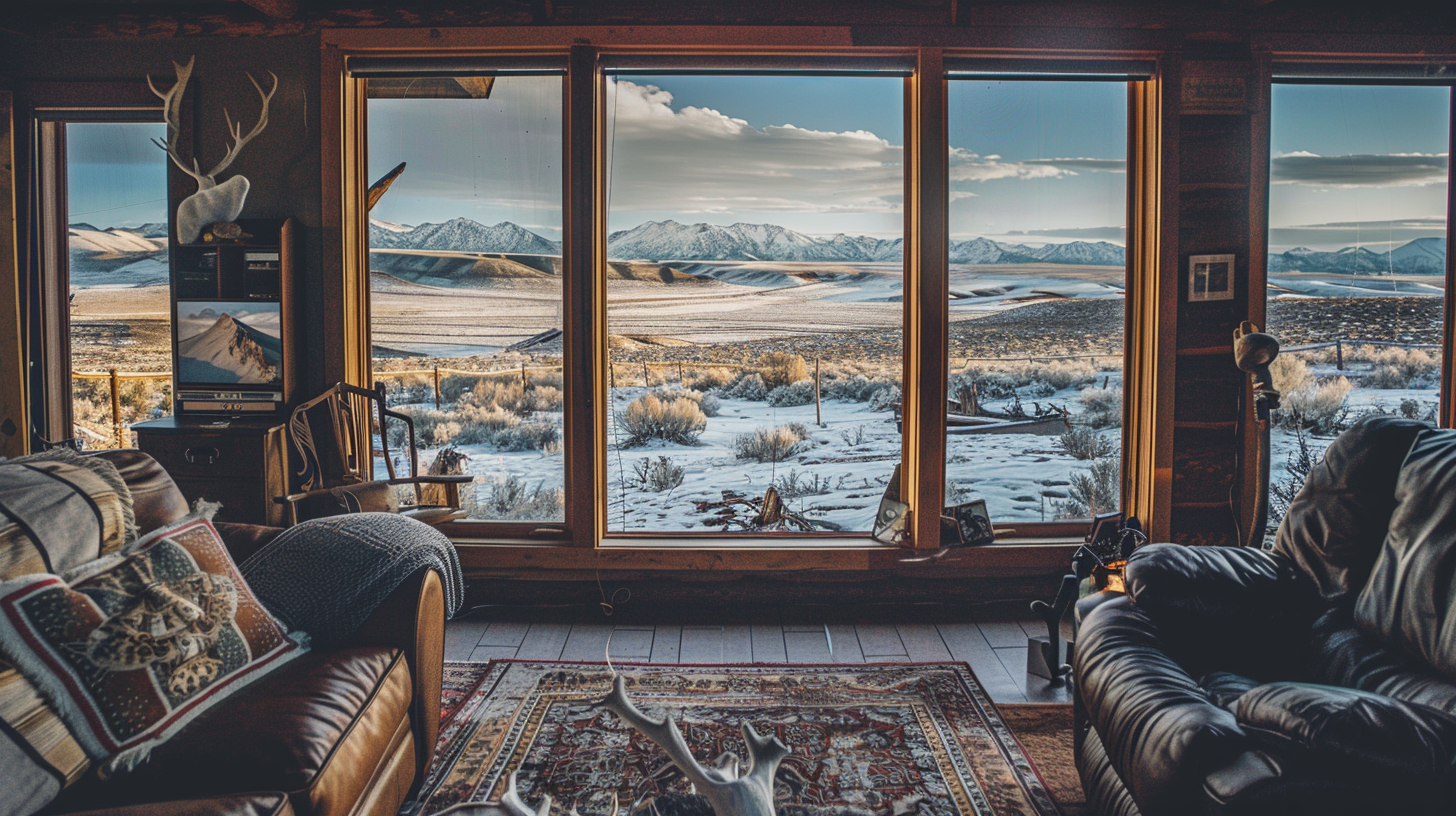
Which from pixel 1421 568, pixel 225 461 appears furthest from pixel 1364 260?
pixel 225 461

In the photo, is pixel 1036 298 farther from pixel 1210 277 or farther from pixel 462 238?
pixel 462 238

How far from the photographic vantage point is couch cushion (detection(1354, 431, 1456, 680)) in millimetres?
1656

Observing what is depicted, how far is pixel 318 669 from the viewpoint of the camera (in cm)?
175

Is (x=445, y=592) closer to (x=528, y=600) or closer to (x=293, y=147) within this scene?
(x=528, y=600)

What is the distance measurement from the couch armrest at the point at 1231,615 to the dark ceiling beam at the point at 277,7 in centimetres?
390

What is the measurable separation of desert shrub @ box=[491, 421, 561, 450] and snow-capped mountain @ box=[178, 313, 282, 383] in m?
Answer: 1.01

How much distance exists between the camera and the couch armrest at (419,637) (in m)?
1.97

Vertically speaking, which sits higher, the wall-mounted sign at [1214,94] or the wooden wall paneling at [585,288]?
the wall-mounted sign at [1214,94]

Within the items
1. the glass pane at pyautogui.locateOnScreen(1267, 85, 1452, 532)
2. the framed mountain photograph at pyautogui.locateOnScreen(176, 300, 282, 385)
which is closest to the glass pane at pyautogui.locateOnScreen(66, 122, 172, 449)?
the framed mountain photograph at pyautogui.locateOnScreen(176, 300, 282, 385)

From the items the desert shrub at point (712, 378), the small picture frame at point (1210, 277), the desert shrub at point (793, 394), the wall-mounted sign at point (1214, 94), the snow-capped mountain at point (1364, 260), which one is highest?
the wall-mounted sign at point (1214, 94)

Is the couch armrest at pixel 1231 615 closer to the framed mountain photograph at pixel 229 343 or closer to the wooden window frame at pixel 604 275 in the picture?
the wooden window frame at pixel 604 275

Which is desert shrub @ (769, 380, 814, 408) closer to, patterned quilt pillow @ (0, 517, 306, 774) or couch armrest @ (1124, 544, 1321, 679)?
couch armrest @ (1124, 544, 1321, 679)

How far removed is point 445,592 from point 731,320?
1.99m

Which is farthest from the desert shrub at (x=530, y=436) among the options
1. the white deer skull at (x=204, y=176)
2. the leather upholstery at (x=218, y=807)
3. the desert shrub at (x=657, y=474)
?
the leather upholstery at (x=218, y=807)
